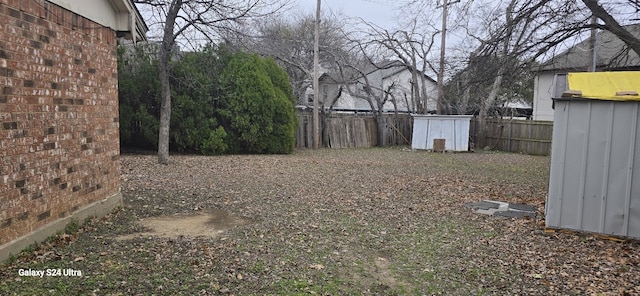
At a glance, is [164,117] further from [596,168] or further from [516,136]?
[516,136]

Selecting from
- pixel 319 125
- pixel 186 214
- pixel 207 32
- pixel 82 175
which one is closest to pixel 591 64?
Result: pixel 319 125

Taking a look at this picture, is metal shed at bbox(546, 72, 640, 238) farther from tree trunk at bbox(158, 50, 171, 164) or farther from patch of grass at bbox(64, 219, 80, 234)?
tree trunk at bbox(158, 50, 171, 164)

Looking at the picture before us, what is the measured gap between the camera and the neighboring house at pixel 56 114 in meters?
4.25

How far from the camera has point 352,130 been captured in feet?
68.9

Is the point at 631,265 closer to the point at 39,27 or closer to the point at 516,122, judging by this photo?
the point at 39,27

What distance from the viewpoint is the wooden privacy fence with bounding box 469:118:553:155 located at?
61.8 feet

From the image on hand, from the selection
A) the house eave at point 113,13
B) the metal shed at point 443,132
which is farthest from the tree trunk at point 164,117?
the metal shed at point 443,132

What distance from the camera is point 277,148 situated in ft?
53.4

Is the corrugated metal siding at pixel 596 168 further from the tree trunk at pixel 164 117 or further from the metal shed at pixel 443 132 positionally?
the metal shed at pixel 443 132

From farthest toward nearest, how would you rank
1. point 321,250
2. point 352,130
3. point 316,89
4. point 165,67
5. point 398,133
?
point 398,133
point 352,130
point 316,89
point 165,67
point 321,250

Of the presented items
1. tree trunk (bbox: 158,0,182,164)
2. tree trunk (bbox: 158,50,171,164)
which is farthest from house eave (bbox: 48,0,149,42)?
tree trunk (bbox: 158,50,171,164)

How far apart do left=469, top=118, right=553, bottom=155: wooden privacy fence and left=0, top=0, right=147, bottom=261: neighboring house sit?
1697cm

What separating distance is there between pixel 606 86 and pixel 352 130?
1517 centimetres

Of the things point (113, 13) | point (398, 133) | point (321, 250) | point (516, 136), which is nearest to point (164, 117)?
point (113, 13)
